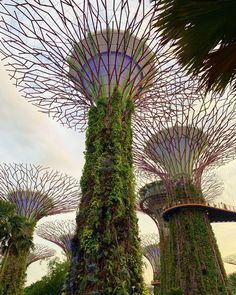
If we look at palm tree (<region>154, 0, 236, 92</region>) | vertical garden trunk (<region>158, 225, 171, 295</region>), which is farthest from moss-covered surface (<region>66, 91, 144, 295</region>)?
vertical garden trunk (<region>158, 225, 171, 295</region>)

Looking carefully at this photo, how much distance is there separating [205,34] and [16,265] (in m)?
25.3

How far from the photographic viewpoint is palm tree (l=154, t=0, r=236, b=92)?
10.0 ft

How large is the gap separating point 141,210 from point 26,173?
1399 cm

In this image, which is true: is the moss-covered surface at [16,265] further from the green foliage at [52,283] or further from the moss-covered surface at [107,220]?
the moss-covered surface at [107,220]

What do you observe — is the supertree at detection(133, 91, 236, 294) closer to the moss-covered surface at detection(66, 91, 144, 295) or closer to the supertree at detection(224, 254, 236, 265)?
the moss-covered surface at detection(66, 91, 144, 295)


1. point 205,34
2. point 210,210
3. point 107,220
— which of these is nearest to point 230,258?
point 210,210

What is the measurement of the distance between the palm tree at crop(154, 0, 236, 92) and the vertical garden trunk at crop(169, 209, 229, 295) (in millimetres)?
18940

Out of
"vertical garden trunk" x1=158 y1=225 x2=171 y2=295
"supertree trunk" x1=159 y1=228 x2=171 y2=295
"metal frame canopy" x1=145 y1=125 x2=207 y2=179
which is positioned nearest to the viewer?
"metal frame canopy" x1=145 y1=125 x2=207 y2=179

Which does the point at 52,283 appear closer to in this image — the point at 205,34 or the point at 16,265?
the point at 16,265

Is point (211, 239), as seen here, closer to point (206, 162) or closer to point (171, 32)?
point (206, 162)

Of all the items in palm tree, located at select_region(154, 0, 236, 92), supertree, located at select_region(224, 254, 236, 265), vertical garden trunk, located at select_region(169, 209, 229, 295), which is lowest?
palm tree, located at select_region(154, 0, 236, 92)

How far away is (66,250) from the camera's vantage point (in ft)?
134

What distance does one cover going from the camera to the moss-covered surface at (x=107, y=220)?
24.5ft

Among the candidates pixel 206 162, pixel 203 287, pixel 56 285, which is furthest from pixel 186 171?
pixel 56 285
